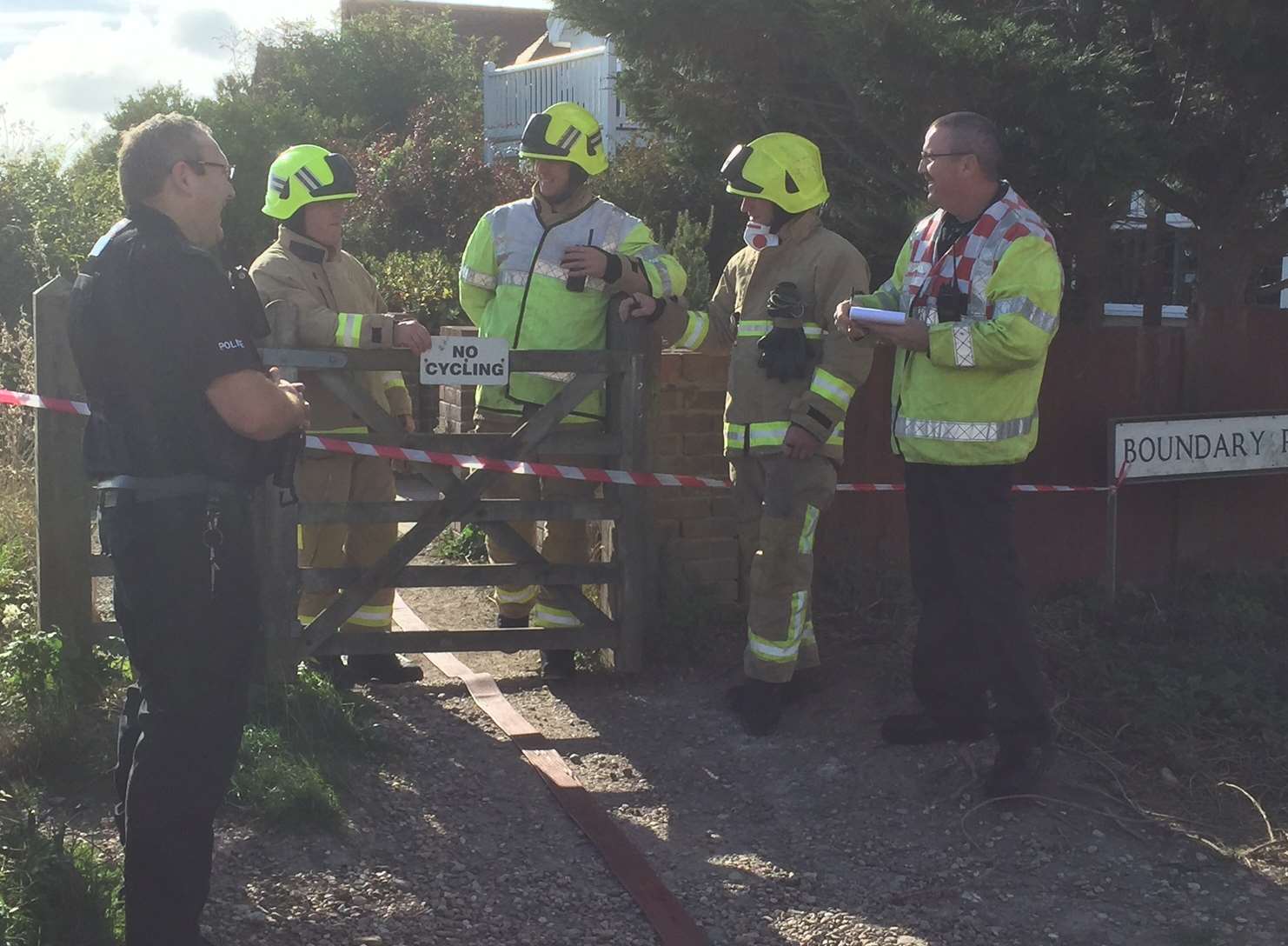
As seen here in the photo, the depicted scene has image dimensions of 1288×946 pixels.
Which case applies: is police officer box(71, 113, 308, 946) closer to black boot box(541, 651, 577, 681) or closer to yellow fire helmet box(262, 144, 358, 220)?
yellow fire helmet box(262, 144, 358, 220)

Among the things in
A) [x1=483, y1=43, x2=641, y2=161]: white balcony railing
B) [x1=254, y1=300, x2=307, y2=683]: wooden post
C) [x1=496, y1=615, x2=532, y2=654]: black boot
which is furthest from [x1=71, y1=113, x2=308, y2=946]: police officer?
[x1=483, y1=43, x2=641, y2=161]: white balcony railing

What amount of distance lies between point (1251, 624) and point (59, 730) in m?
5.12

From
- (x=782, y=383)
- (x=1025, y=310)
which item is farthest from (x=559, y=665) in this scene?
(x=1025, y=310)

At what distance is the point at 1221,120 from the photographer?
7176 mm

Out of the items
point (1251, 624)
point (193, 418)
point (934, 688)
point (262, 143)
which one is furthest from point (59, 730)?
point (262, 143)

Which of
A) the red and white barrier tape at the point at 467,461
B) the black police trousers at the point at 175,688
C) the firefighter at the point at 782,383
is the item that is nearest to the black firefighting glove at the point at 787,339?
the firefighter at the point at 782,383

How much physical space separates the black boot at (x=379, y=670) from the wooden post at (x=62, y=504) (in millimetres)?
1107

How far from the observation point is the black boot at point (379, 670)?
6047 millimetres

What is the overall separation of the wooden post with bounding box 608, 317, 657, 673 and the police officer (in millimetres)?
2424

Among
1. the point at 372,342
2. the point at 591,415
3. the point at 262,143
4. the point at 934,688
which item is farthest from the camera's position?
the point at 262,143

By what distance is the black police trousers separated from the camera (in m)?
3.39

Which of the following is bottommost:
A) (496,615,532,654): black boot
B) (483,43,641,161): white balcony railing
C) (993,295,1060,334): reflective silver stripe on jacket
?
(496,615,532,654): black boot

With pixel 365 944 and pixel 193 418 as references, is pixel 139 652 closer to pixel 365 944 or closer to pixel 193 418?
pixel 193 418

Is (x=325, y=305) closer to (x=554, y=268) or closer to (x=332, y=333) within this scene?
(x=332, y=333)
